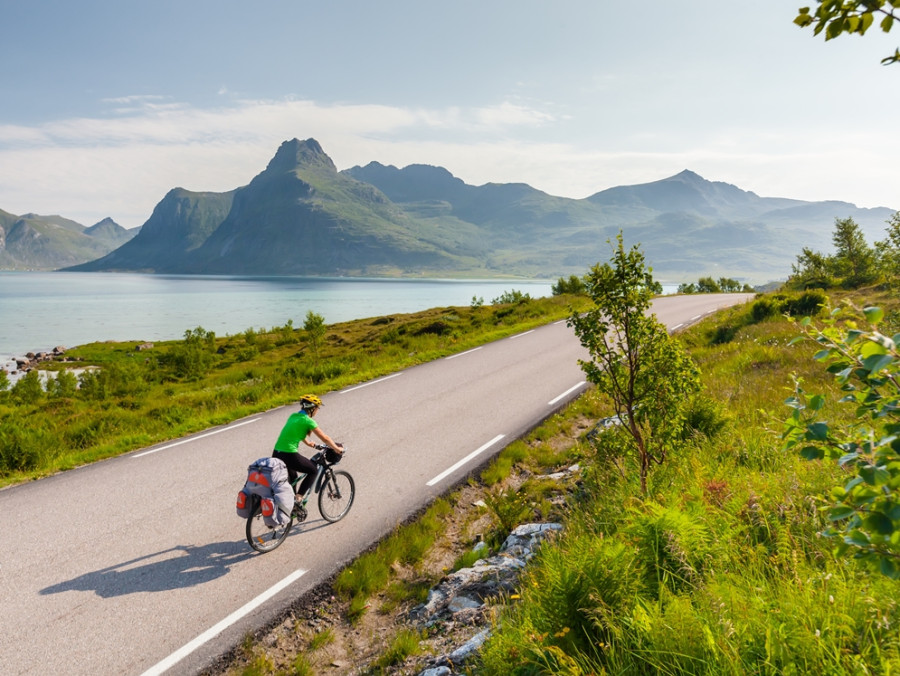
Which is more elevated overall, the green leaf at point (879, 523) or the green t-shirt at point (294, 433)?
the green leaf at point (879, 523)

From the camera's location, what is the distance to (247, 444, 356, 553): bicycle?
6871mm

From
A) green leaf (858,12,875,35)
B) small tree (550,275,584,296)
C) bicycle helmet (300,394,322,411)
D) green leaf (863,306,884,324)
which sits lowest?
bicycle helmet (300,394,322,411)

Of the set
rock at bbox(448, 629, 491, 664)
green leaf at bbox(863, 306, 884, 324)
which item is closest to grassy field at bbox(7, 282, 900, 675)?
rock at bbox(448, 629, 491, 664)

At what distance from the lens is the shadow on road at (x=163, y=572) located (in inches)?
233

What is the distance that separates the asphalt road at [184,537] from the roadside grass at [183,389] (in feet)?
3.31

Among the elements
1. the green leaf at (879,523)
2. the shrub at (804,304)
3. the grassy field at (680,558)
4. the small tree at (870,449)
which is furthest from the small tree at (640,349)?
the shrub at (804,304)

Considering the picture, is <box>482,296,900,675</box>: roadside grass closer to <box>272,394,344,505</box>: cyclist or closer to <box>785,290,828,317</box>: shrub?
<box>272,394,344,505</box>: cyclist

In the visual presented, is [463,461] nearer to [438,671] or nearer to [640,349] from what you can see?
[640,349]

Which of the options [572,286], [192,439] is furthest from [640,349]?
[572,286]

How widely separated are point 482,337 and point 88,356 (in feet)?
183

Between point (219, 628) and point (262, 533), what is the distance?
66.8 inches

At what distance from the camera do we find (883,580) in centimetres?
317

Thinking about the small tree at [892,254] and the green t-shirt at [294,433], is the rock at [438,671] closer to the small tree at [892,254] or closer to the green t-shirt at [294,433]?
the green t-shirt at [294,433]

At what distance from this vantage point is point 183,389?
27.3m
